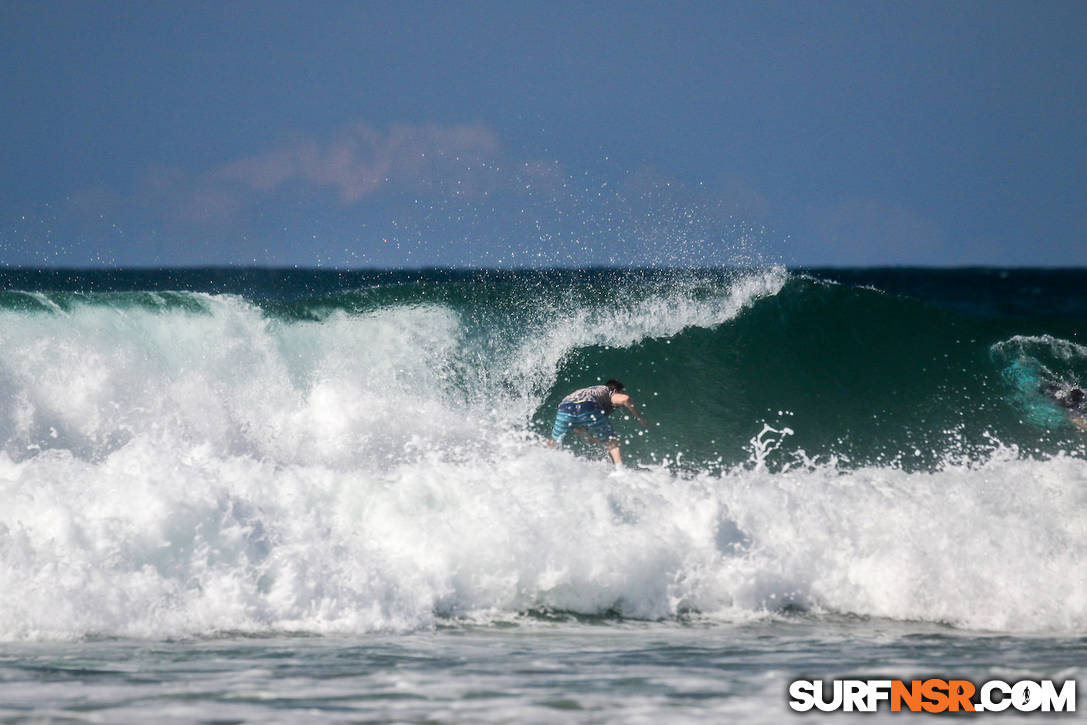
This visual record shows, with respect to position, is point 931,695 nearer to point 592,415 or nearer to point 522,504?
point 522,504

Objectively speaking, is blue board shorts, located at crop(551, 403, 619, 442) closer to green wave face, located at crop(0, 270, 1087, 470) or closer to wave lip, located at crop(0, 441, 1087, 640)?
green wave face, located at crop(0, 270, 1087, 470)

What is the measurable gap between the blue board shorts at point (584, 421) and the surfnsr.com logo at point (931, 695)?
22.3 ft

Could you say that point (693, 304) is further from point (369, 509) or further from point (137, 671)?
point (137, 671)

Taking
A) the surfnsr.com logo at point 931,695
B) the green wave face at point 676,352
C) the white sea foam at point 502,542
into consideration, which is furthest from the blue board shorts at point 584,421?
the surfnsr.com logo at point 931,695

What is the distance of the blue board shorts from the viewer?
12211 mm

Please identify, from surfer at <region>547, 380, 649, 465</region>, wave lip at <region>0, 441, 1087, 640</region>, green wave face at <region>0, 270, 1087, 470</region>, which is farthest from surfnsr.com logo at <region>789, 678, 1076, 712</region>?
green wave face at <region>0, 270, 1087, 470</region>

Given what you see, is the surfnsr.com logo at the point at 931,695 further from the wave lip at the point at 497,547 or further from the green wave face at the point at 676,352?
the green wave face at the point at 676,352

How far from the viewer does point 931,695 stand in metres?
5.17

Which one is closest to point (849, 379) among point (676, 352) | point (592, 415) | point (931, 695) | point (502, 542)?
point (676, 352)

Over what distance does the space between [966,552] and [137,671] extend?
6178 mm

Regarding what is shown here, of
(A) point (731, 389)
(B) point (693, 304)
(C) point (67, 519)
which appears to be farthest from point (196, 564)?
(B) point (693, 304)

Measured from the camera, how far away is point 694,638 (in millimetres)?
6887

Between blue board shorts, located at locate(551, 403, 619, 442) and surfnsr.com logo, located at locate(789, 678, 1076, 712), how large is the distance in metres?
6.80

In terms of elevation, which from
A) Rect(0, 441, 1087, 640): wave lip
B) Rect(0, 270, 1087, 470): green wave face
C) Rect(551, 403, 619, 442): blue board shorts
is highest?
Rect(0, 270, 1087, 470): green wave face
